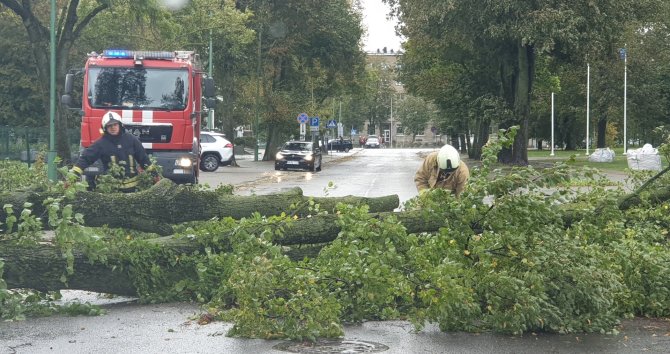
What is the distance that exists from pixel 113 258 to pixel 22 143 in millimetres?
29390

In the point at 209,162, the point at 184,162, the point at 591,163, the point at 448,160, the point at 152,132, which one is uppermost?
the point at 152,132

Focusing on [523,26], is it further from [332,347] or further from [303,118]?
[332,347]

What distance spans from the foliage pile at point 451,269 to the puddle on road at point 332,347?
0.09 meters

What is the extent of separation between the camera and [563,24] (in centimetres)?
3847

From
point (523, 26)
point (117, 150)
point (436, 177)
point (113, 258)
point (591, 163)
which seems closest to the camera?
point (113, 258)

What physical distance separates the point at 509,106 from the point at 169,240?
3790 cm

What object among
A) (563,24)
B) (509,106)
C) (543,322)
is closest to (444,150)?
(543,322)

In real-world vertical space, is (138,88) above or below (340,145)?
above

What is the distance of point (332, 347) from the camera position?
6824 mm

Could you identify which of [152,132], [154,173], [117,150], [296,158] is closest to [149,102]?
[152,132]

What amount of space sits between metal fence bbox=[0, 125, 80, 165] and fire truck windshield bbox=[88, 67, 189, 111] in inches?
587

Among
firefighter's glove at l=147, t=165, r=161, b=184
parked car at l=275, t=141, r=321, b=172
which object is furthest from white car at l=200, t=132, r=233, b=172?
firefighter's glove at l=147, t=165, r=161, b=184

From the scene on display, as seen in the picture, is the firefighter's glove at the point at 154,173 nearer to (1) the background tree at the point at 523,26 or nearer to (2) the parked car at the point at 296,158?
(1) the background tree at the point at 523,26

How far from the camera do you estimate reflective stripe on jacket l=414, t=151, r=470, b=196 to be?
9695 millimetres
